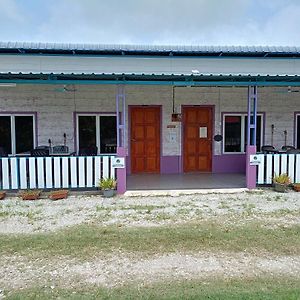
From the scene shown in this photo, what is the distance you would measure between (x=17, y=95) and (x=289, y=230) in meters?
9.07

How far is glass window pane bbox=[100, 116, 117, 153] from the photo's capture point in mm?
11188

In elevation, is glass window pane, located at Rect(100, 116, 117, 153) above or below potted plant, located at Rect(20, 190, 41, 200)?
above

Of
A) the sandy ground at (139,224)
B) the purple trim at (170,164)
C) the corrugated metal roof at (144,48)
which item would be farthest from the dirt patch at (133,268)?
the corrugated metal roof at (144,48)

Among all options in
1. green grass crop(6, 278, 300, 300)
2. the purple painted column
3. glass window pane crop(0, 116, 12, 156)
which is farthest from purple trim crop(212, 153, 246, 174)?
green grass crop(6, 278, 300, 300)

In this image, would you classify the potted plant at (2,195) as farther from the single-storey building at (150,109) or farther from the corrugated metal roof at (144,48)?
the corrugated metal roof at (144,48)

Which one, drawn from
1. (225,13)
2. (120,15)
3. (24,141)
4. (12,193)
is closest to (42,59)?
(24,141)

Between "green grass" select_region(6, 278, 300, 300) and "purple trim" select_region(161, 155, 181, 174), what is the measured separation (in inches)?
303

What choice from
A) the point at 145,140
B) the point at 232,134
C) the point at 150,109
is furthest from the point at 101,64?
the point at 232,134

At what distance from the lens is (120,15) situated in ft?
58.9

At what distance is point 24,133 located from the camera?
10922mm

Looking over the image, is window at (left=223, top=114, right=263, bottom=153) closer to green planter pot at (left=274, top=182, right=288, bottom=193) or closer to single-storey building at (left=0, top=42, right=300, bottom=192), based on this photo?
single-storey building at (left=0, top=42, right=300, bottom=192)

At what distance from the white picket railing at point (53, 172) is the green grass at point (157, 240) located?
2.78 meters

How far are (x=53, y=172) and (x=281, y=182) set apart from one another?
6.02 meters

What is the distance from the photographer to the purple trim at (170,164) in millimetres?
11500
